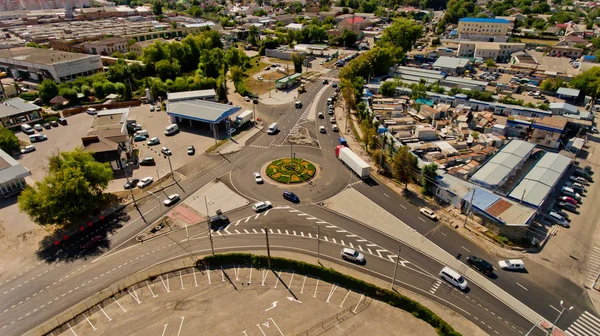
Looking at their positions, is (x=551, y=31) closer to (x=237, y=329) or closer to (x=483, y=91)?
(x=483, y=91)

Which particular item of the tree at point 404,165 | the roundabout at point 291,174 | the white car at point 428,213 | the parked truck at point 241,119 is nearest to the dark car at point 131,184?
the roundabout at point 291,174

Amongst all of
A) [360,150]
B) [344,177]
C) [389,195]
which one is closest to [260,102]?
[360,150]

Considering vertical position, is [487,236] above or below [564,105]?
below

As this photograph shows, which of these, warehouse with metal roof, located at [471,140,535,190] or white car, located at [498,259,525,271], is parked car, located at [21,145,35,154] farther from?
white car, located at [498,259,525,271]

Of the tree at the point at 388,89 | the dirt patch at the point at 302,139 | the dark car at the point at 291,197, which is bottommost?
the dark car at the point at 291,197

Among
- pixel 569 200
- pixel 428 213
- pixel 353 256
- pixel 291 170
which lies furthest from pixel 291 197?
pixel 569 200

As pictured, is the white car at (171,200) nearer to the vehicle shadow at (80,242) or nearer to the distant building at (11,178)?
the vehicle shadow at (80,242)

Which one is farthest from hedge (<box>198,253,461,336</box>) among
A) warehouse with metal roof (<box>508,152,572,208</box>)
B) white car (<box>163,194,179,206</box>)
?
warehouse with metal roof (<box>508,152,572,208</box>)
